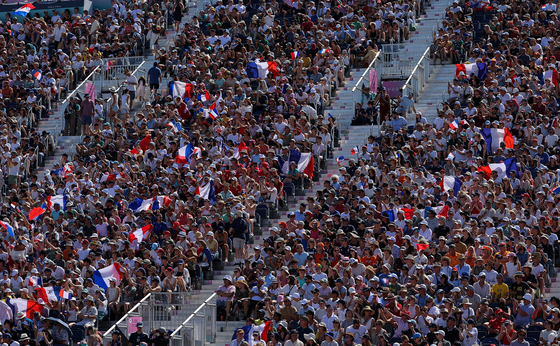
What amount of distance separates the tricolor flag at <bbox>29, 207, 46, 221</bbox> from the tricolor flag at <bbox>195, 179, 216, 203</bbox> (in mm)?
4010

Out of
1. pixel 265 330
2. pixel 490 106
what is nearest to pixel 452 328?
pixel 265 330

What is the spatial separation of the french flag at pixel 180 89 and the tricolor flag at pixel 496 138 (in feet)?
30.4

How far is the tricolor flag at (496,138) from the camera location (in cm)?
2892

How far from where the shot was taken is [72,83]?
125 feet

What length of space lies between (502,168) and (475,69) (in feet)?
18.9

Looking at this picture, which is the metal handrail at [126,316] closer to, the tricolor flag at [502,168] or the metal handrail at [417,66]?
the tricolor flag at [502,168]

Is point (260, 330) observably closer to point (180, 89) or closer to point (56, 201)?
point (56, 201)

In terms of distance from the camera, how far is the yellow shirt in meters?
22.7

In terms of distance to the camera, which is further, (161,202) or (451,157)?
(161,202)

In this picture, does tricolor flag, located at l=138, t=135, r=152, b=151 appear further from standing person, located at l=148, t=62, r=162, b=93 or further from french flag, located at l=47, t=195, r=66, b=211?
standing person, located at l=148, t=62, r=162, b=93

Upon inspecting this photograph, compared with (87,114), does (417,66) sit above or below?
above

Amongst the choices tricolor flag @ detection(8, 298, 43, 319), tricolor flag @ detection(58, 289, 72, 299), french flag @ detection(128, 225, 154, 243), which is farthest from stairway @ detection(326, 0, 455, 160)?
tricolor flag @ detection(8, 298, 43, 319)

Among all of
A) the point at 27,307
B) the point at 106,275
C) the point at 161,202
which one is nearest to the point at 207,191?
the point at 161,202

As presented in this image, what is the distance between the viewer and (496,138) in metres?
29.1
